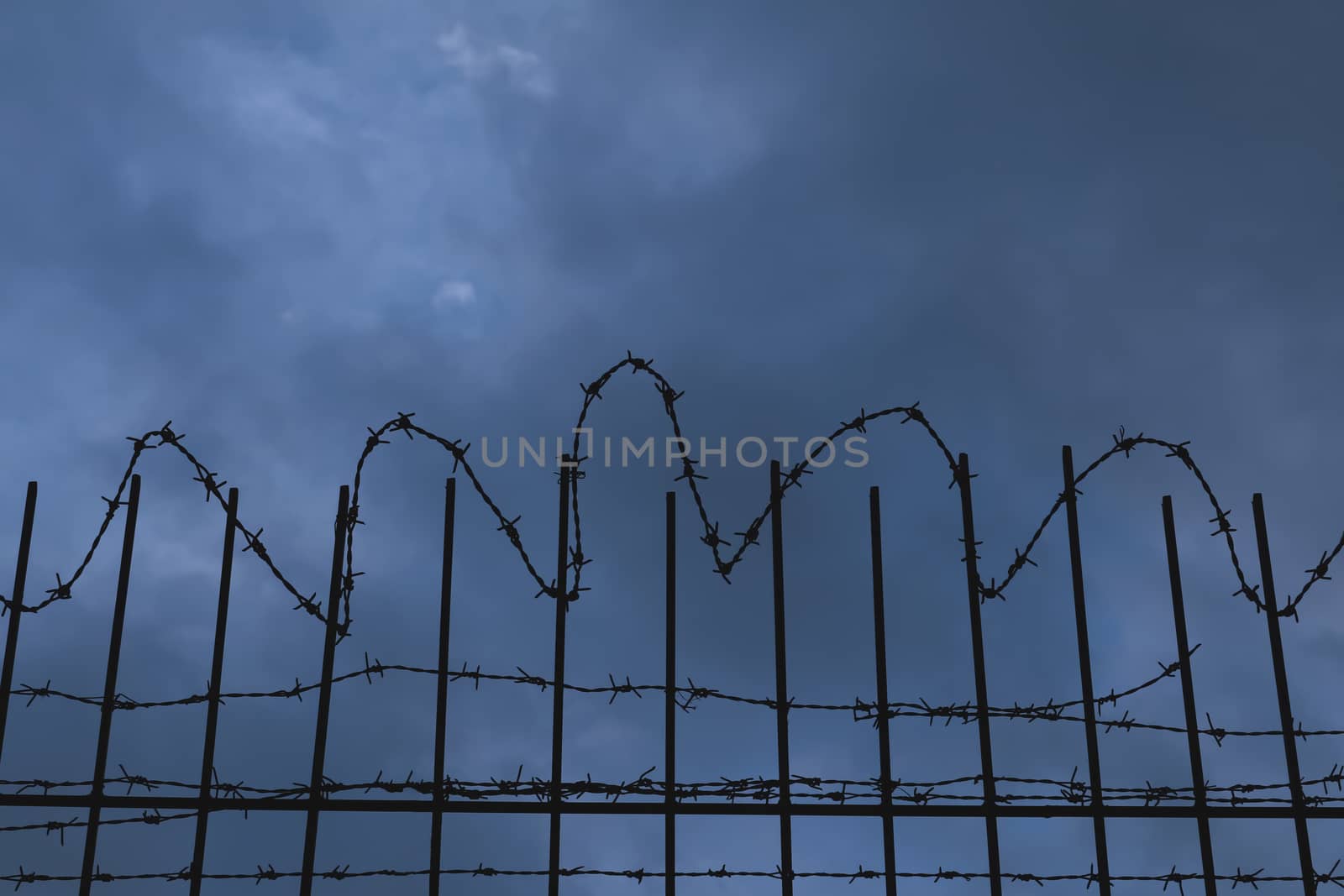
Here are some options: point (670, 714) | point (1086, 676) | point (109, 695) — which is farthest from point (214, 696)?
point (1086, 676)

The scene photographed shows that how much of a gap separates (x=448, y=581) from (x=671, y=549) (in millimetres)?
1042

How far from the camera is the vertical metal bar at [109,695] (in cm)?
470

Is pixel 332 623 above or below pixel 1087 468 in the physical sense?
below

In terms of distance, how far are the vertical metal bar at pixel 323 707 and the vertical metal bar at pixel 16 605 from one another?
1.48 metres

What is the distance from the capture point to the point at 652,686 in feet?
15.9

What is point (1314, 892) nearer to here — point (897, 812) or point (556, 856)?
point (897, 812)

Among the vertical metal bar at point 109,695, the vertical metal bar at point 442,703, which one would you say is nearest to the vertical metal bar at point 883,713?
the vertical metal bar at point 442,703

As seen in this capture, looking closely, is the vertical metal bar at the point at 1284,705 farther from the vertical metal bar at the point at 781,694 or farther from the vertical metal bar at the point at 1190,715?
the vertical metal bar at the point at 781,694

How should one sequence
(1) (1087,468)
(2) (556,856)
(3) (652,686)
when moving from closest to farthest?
(2) (556,856) < (3) (652,686) < (1) (1087,468)

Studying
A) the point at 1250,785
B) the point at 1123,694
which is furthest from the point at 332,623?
the point at 1250,785

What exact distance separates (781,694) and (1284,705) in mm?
2492

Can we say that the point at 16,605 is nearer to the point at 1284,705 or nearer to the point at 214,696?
the point at 214,696

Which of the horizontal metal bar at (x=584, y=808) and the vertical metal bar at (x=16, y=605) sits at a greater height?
the vertical metal bar at (x=16, y=605)

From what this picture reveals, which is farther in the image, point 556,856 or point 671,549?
point 671,549
